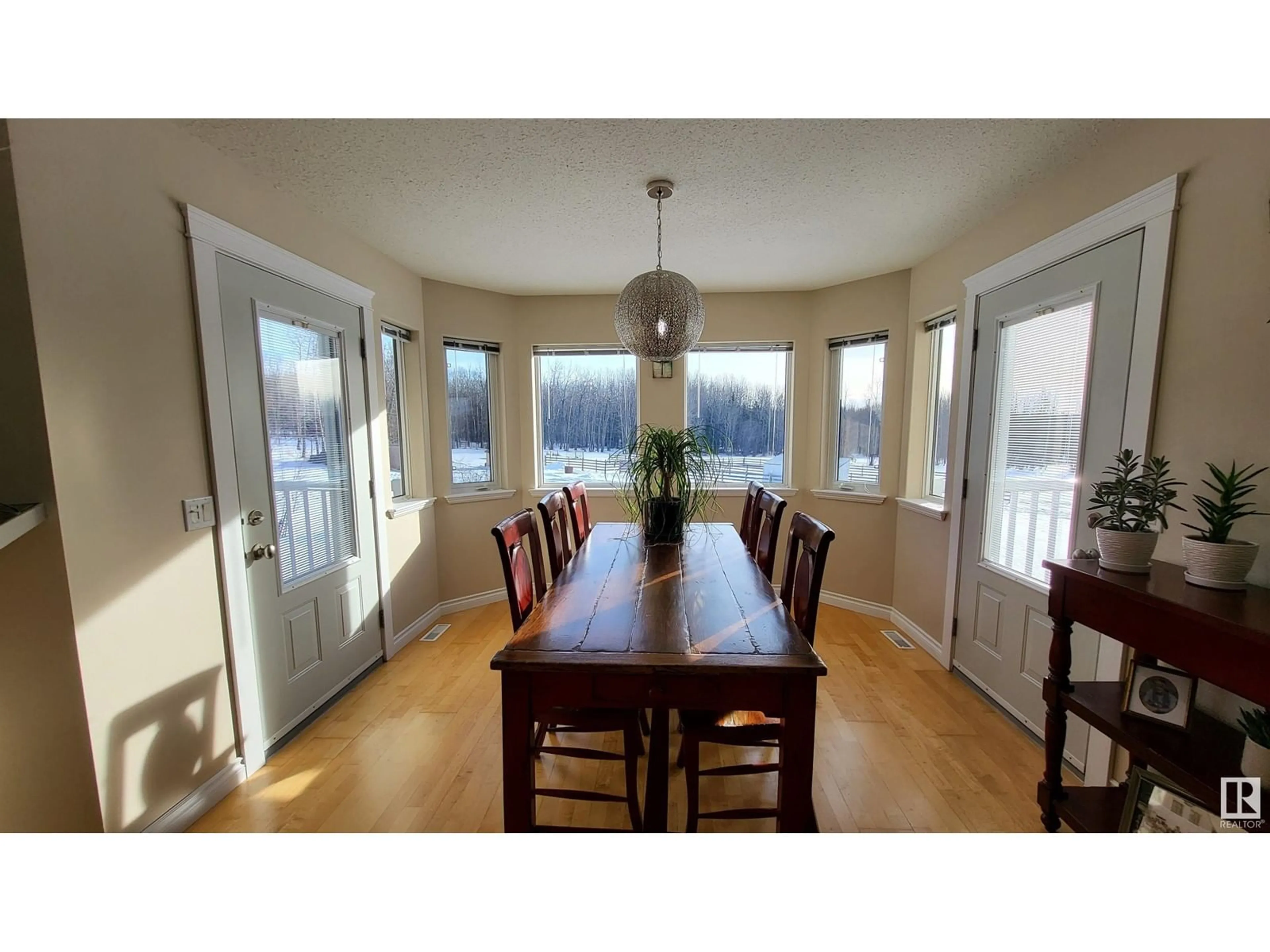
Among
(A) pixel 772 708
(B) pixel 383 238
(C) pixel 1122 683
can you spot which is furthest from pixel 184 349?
(C) pixel 1122 683

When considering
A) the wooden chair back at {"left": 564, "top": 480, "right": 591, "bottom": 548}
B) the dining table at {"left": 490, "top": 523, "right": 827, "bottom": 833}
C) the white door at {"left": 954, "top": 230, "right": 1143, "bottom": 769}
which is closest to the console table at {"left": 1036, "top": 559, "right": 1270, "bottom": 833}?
the white door at {"left": 954, "top": 230, "right": 1143, "bottom": 769}

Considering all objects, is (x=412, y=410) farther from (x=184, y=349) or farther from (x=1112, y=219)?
(x=1112, y=219)

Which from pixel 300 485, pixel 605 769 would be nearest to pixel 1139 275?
pixel 605 769

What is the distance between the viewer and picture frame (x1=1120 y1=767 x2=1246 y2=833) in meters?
0.96

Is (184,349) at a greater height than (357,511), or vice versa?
(184,349)

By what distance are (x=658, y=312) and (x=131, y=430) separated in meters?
1.75

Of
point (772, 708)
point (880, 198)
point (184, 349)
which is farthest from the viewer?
point (880, 198)

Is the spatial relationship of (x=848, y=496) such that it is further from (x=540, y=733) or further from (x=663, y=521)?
(x=540, y=733)

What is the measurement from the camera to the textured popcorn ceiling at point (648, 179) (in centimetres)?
145

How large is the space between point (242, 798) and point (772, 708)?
1.92 metres

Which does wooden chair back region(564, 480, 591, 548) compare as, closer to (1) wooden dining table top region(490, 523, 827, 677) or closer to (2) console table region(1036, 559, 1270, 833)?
(1) wooden dining table top region(490, 523, 827, 677)

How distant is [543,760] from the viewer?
1777 mm

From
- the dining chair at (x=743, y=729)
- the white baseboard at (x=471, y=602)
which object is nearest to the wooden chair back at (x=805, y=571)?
the dining chair at (x=743, y=729)

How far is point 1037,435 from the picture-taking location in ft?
6.07
